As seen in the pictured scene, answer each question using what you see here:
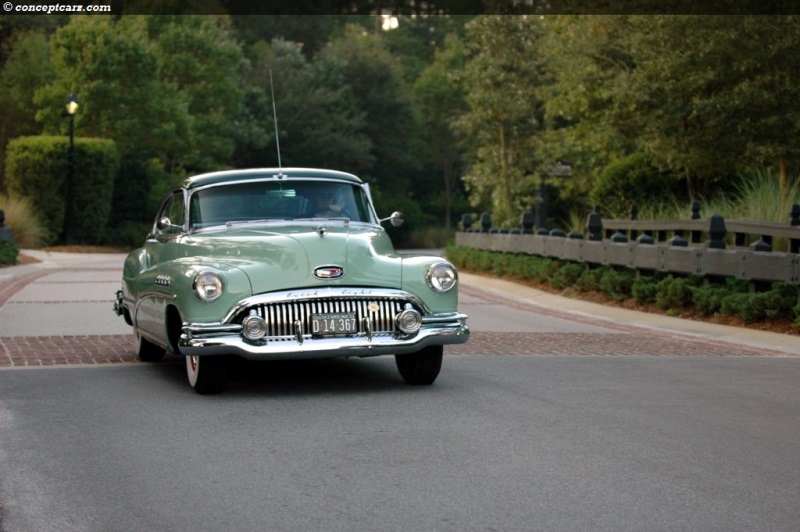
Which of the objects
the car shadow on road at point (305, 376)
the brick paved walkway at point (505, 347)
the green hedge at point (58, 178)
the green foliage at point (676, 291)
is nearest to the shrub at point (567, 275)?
the green foliage at point (676, 291)

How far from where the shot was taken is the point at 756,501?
613 cm

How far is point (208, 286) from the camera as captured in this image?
9180 millimetres

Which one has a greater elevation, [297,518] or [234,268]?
[234,268]

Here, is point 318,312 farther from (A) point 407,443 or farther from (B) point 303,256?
(A) point 407,443

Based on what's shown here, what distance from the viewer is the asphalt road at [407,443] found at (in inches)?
233

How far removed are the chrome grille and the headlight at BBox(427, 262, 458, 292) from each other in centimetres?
31

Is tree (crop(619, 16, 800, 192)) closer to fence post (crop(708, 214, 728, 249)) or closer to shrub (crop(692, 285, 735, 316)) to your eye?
fence post (crop(708, 214, 728, 249))

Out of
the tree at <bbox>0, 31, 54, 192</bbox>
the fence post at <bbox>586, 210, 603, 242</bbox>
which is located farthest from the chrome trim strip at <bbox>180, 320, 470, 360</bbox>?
the tree at <bbox>0, 31, 54, 192</bbox>

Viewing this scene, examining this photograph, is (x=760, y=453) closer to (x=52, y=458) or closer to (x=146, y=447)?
(x=146, y=447)

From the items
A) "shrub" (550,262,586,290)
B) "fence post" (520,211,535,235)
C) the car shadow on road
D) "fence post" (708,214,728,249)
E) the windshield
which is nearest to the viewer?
the car shadow on road

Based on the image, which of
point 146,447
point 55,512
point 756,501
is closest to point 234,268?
point 146,447

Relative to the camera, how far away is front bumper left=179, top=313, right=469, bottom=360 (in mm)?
9039

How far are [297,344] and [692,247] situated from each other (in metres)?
9.53

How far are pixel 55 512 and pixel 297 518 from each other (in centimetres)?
114
